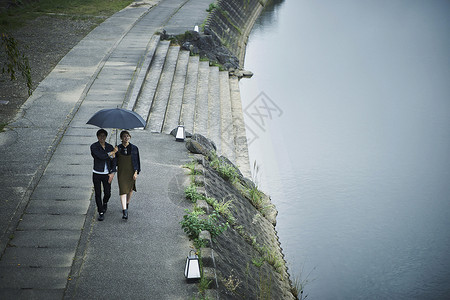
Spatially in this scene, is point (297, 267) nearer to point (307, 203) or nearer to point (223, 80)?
point (307, 203)

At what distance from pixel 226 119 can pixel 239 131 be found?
1.97 feet

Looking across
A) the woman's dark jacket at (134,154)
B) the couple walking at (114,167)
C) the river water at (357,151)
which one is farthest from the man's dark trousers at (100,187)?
the river water at (357,151)

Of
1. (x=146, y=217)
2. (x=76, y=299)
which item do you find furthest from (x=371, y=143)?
(x=76, y=299)

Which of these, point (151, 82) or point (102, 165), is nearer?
point (102, 165)

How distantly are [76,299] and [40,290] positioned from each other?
0.53 m

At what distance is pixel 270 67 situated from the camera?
25047mm

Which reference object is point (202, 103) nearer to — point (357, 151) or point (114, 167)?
point (357, 151)

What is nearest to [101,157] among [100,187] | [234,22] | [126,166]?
Answer: [126,166]

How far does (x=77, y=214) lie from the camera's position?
8078mm

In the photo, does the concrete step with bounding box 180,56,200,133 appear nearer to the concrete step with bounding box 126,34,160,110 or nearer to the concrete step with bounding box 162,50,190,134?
the concrete step with bounding box 162,50,190,134

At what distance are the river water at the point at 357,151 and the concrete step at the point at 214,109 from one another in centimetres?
149

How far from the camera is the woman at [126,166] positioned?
7.62 m

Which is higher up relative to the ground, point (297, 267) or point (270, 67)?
point (270, 67)

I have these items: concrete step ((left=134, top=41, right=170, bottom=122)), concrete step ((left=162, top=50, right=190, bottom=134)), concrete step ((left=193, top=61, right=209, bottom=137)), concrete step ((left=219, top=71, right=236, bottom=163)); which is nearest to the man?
concrete step ((left=134, top=41, right=170, bottom=122))
